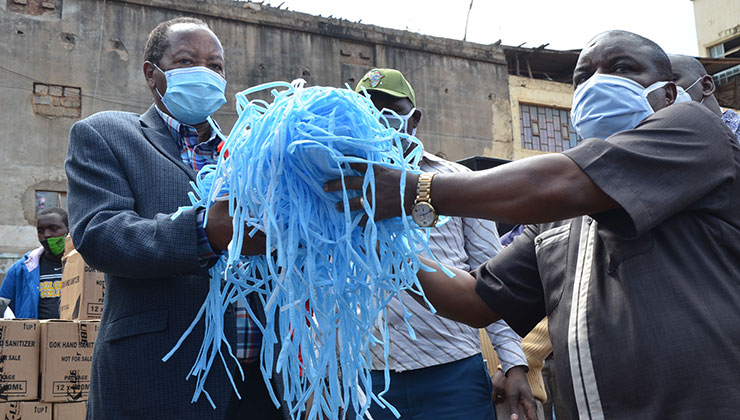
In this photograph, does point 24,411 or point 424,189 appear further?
point 24,411

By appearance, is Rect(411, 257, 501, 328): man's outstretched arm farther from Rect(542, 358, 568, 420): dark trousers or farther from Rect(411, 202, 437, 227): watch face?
Rect(542, 358, 568, 420): dark trousers

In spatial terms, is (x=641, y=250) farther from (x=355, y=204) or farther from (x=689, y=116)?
(x=355, y=204)

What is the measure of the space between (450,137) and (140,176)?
19.4m

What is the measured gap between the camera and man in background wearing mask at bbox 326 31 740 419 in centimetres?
165

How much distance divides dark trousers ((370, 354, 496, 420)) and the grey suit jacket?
96 centimetres

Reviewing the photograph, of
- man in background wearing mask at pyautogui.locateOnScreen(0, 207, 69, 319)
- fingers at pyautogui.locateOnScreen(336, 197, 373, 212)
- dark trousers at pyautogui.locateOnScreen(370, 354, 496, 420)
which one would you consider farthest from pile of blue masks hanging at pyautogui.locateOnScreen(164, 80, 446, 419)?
man in background wearing mask at pyautogui.locateOnScreen(0, 207, 69, 319)

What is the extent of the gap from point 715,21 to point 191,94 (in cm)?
3254

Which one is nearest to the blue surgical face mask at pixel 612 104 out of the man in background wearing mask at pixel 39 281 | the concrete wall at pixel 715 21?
the man in background wearing mask at pixel 39 281

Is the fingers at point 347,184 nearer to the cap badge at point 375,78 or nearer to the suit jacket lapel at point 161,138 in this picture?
the suit jacket lapel at point 161,138

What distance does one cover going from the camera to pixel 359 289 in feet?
5.95

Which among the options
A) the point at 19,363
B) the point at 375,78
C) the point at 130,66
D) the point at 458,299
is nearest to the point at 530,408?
the point at 458,299

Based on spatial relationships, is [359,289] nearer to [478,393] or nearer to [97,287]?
[478,393]

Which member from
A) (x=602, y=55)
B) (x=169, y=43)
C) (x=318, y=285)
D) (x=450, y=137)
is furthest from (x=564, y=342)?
(x=450, y=137)

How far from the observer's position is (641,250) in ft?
5.82
